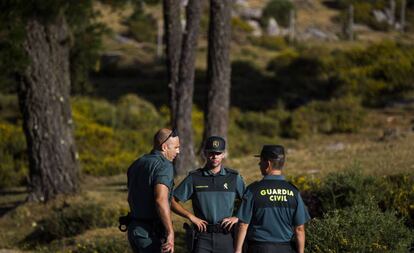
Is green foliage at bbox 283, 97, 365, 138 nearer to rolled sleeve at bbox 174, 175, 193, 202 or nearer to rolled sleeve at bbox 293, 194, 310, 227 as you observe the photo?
rolled sleeve at bbox 174, 175, 193, 202

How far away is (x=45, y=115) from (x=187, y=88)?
2974mm

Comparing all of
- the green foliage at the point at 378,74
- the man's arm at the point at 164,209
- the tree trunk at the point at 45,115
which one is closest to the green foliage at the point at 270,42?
the green foliage at the point at 378,74

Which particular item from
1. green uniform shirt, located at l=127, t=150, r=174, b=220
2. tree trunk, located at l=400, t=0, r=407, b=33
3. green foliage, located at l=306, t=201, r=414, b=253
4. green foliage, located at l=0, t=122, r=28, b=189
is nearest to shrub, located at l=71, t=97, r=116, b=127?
green foliage, located at l=0, t=122, r=28, b=189

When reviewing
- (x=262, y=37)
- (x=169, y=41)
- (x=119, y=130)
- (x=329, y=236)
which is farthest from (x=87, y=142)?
(x=262, y=37)

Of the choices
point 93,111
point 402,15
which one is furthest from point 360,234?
point 402,15

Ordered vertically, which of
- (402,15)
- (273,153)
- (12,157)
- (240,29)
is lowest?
(12,157)

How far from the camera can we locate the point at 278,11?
65625 mm

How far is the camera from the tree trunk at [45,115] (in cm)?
1667

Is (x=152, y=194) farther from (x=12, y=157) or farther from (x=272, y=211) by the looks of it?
(x=12, y=157)

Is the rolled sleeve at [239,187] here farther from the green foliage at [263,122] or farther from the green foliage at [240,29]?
the green foliage at [240,29]

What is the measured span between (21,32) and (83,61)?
22.8 feet

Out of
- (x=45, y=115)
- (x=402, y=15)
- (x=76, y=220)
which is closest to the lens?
(x=76, y=220)

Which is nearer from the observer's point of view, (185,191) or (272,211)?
(272,211)

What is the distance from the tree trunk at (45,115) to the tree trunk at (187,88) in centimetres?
227
